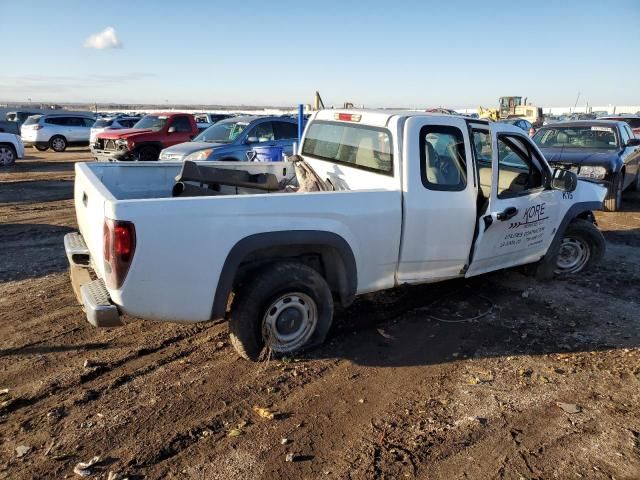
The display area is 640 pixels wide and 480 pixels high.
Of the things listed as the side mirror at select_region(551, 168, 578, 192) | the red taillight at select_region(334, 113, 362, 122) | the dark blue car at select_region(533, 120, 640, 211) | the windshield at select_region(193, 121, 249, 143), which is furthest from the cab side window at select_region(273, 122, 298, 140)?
the side mirror at select_region(551, 168, 578, 192)

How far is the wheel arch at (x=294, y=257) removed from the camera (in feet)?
11.3

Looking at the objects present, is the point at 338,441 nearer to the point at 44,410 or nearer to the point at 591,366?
the point at 44,410

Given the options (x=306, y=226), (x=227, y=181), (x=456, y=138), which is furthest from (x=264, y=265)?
(x=456, y=138)

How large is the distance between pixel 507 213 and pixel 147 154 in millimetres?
12329

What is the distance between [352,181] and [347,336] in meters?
1.42

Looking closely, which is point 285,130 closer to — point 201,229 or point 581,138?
point 581,138

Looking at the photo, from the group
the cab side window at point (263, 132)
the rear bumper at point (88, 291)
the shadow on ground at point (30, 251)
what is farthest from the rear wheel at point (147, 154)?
the rear bumper at point (88, 291)

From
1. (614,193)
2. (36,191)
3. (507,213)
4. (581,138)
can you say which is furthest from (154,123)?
(507,213)

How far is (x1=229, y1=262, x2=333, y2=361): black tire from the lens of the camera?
3.64 metres

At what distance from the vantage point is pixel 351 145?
4.81 m

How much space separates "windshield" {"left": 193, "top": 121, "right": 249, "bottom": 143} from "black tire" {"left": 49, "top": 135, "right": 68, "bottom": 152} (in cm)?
1487

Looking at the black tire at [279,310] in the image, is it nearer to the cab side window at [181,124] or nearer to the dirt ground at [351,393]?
the dirt ground at [351,393]

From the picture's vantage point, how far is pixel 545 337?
4.54 m

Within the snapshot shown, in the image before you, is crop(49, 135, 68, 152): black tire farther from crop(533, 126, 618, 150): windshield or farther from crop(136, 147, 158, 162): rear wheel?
crop(533, 126, 618, 150): windshield
